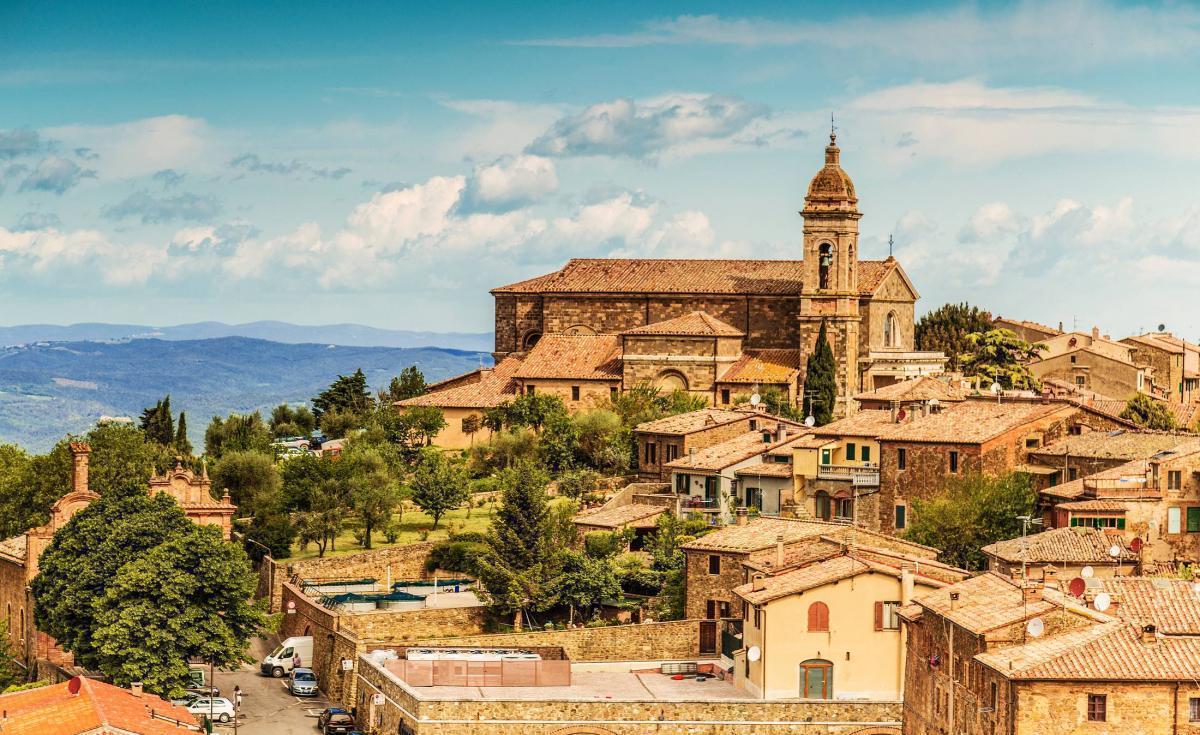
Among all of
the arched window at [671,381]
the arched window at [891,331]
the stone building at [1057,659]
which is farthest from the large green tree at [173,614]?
the arched window at [891,331]

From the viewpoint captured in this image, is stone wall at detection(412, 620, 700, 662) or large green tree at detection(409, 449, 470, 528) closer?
stone wall at detection(412, 620, 700, 662)

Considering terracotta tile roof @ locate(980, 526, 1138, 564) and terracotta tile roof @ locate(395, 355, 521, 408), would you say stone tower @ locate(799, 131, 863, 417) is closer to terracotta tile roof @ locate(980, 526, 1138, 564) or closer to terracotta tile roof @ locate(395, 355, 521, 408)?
terracotta tile roof @ locate(395, 355, 521, 408)

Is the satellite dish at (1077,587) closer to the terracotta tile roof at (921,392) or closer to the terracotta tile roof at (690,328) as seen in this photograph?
the terracotta tile roof at (921,392)

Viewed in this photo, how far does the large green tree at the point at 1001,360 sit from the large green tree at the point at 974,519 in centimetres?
2633

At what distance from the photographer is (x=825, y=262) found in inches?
3925

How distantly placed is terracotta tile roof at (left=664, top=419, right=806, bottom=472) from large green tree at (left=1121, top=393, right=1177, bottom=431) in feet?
44.4

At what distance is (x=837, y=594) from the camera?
59.0 metres

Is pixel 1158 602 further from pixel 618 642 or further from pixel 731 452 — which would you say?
pixel 731 452

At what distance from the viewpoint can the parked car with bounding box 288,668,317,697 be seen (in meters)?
65.5

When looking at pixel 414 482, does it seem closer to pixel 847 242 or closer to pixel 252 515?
pixel 252 515

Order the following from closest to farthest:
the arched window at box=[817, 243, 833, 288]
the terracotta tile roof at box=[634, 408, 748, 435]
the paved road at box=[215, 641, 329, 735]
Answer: the paved road at box=[215, 641, 329, 735] < the terracotta tile roof at box=[634, 408, 748, 435] < the arched window at box=[817, 243, 833, 288]

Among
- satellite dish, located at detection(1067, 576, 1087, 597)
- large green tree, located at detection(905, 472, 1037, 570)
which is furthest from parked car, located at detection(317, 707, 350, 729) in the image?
satellite dish, located at detection(1067, 576, 1087, 597)

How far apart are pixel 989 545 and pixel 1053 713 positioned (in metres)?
21.0

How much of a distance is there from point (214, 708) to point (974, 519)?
23342 millimetres
